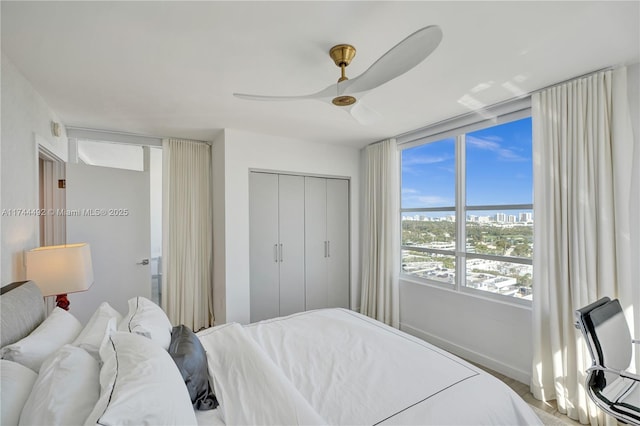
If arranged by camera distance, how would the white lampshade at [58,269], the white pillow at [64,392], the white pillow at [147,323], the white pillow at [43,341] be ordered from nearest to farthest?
the white pillow at [64,392] → the white pillow at [43,341] → the white pillow at [147,323] → the white lampshade at [58,269]

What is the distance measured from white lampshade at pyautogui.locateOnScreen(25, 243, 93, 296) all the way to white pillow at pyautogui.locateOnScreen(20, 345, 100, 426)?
4.14 ft

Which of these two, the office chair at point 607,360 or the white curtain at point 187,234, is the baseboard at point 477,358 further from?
the white curtain at point 187,234

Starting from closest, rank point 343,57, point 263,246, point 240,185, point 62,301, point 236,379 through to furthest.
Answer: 1. point 236,379
2. point 343,57
3. point 62,301
4. point 240,185
5. point 263,246

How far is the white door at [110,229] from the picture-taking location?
3.11 meters

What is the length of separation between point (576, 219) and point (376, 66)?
192 centimetres

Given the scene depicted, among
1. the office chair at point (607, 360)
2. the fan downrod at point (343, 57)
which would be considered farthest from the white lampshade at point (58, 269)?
the office chair at point (607, 360)

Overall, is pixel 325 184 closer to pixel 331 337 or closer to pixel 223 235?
pixel 223 235

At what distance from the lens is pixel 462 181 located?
3168 mm

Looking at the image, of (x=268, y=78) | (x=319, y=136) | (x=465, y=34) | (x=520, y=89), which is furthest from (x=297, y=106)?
(x=520, y=89)

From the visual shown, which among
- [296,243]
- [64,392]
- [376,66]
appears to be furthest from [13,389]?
[296,243]

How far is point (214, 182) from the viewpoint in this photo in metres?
3.71

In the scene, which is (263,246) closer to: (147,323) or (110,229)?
(110,229)

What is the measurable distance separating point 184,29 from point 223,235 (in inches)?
86.5

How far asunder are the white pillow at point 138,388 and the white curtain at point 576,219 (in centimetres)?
254
